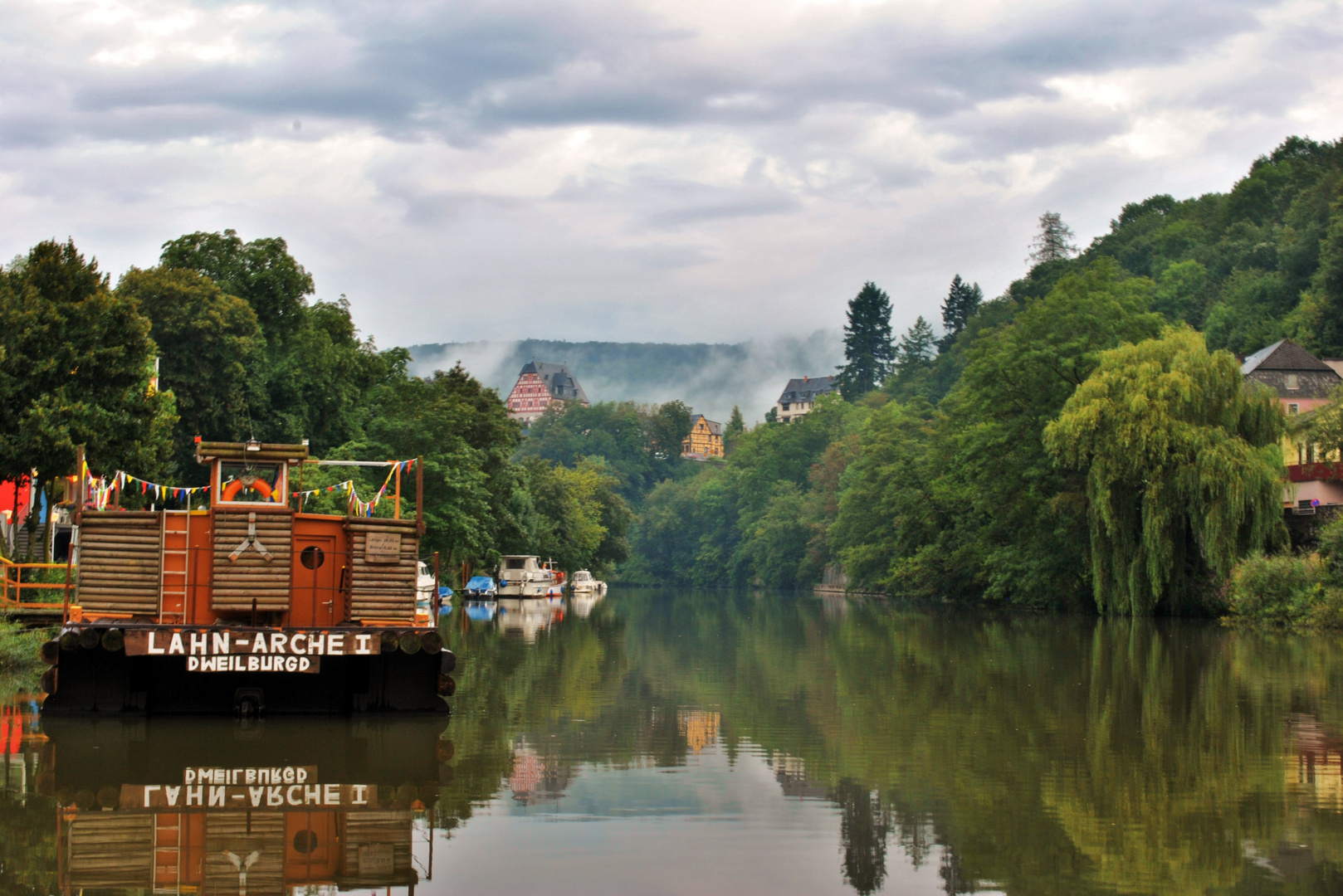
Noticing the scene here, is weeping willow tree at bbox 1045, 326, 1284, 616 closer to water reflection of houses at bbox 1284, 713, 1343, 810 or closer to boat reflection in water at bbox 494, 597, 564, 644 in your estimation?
boat reflection in water at bbox 494, 597, 564, 644

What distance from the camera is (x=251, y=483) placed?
59.8 feet

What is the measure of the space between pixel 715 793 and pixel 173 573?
8311 mm

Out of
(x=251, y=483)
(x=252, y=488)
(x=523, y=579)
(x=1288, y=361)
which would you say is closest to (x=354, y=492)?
(x=252, y=488)

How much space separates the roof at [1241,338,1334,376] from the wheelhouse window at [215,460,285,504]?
203 ft

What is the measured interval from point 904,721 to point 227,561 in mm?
8621

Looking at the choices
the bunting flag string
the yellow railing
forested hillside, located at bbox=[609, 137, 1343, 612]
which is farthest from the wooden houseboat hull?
forested hillside, located at bbox=[609, 137, 1343, 612]

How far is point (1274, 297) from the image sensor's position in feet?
283

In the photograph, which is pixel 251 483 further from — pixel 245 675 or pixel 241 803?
pixel 241 803

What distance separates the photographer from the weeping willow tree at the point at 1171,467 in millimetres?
41312

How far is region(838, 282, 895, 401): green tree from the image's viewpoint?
16062cm

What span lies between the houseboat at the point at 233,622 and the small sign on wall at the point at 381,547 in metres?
0.02

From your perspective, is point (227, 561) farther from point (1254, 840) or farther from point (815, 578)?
point (815, 578)

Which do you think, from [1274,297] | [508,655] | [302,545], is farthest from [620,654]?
[1274,297]

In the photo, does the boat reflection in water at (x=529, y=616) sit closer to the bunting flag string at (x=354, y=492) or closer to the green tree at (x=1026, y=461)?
the bunting flag string at (x=354, y=492)
